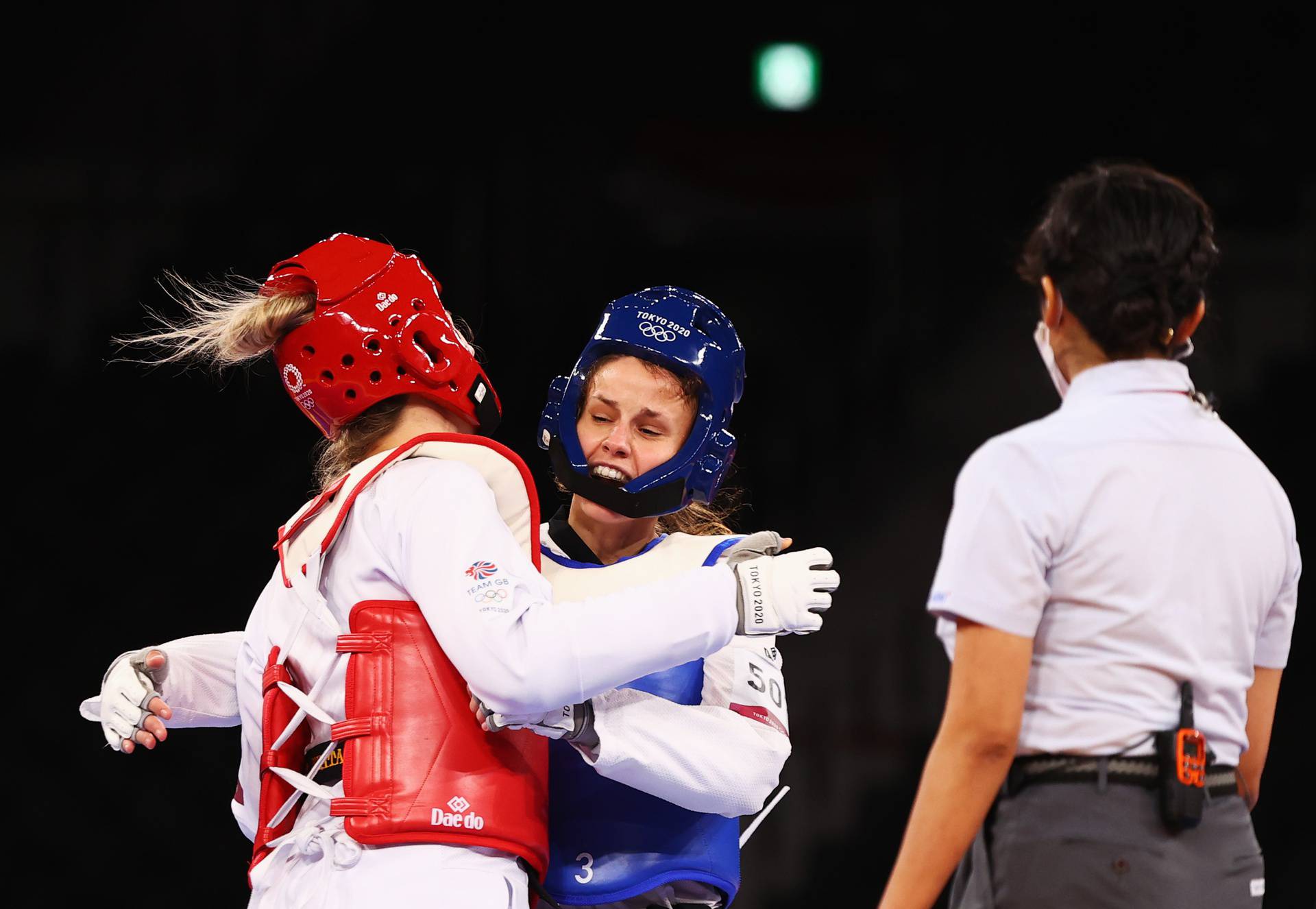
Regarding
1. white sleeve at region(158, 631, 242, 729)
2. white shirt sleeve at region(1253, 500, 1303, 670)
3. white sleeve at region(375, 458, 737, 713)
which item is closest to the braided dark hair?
white shirt sleeve at region(1253, 500, 1303, 670)

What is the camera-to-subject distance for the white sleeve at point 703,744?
2010mm

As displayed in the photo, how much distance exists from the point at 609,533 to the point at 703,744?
534 mm

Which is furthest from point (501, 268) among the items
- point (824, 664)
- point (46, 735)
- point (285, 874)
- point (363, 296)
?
point (285, 874)

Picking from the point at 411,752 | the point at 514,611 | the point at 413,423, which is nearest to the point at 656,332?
the point at 413,423

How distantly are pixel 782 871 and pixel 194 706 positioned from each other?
2.66m

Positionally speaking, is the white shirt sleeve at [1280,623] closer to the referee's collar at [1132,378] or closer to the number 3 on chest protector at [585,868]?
the referee's collar at [1132,378]

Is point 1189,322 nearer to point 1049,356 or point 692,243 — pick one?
point 1049,356

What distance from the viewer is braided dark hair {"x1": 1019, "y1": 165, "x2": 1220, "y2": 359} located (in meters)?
1.65

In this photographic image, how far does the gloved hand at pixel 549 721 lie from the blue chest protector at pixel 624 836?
221 millimetres

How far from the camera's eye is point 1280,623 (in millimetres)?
1791

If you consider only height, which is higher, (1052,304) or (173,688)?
(1052,304)

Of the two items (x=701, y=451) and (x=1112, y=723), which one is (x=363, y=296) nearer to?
(x=701, y=451)

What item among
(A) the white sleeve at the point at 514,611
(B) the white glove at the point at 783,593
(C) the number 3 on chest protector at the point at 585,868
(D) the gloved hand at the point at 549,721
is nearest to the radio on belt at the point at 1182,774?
(B) the white glove at the point at 783,593

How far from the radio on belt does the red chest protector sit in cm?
89
